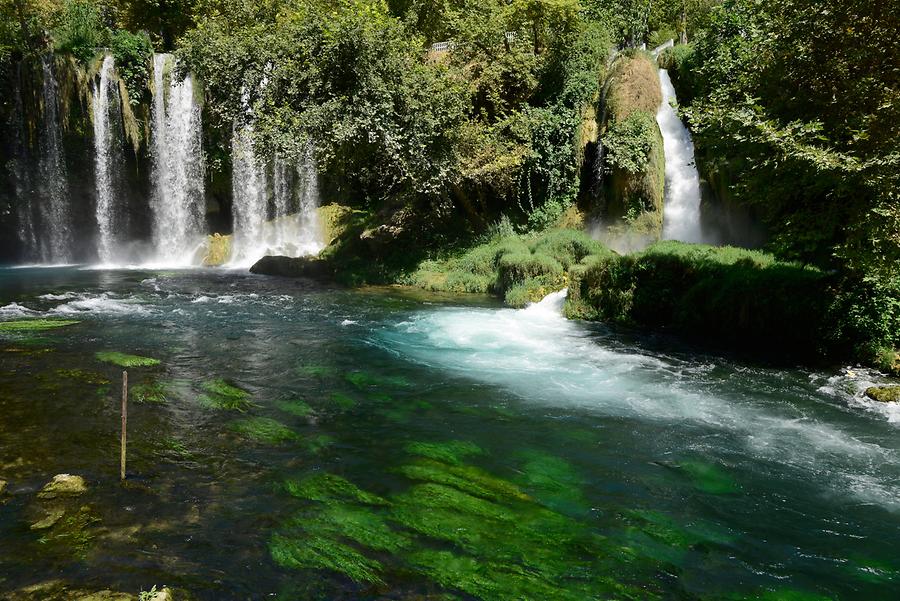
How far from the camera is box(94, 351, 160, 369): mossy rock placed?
11.0m

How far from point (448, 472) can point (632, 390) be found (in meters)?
4.41

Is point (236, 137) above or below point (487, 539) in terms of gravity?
above

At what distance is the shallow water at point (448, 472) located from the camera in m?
5.32

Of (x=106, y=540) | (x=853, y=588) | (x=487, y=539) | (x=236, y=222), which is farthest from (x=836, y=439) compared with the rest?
(x=236, y=222)

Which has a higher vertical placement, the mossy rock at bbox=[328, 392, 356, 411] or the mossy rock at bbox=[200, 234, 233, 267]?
the mossy rock at bbox=[200, 234, 233, 267]

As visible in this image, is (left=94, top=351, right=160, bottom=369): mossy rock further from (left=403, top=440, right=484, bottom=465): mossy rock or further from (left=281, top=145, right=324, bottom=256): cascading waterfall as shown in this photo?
(left=281, top=145, right=324, bottom=256): cascading waterfall

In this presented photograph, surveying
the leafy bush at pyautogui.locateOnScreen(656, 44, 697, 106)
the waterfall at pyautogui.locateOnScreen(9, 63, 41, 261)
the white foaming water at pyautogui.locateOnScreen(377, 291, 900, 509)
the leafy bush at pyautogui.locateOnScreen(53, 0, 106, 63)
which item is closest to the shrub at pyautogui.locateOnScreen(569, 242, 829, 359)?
the white foaming water at pyautogui.locateOnScreen(377, 291, 900, 509)

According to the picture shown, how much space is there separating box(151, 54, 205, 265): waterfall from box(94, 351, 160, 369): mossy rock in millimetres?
17965

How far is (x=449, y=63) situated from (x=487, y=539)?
70.7 ft

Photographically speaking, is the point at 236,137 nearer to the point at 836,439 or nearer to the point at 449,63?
the point at 449,63

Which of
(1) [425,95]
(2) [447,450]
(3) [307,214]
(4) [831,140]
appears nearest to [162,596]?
(2) [447,450]

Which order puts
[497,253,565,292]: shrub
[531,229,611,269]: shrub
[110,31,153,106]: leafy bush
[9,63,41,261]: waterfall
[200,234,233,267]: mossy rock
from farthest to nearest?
[110,31,153,106]: leafy bush < [200,234,233,267]: mossy rock < [9,63,41,261]: waterfall < [531,229,611,269]: shrub < [497,253,565,292]: shrub

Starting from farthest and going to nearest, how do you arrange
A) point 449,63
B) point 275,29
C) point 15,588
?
point 449,63
point 275,29
point 15,588

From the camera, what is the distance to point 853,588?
539cm
